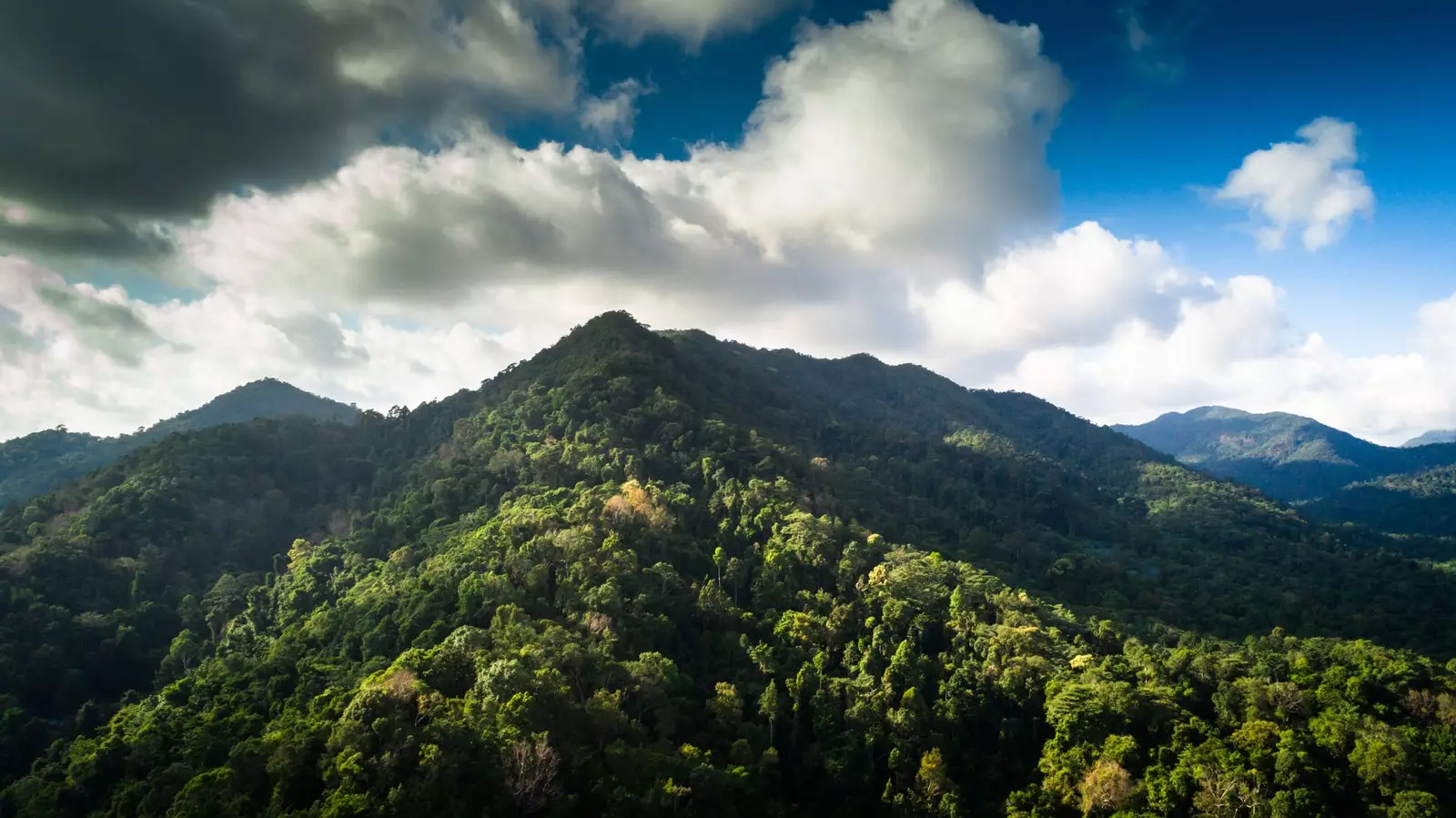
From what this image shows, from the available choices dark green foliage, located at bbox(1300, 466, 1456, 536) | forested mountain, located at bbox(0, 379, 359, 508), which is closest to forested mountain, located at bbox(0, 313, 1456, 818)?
forested mountain, located at bbox(0, 379, 359, 508)

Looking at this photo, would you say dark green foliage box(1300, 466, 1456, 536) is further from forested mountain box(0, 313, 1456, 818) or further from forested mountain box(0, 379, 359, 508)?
forested mountain box(0, 379, 359, 508)

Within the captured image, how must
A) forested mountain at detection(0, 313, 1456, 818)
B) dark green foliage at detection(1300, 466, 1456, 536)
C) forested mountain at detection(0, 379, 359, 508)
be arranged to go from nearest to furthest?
1. forested mountain at detection(0, 313, 1456, 818)
2. forested mountain at detection(0, 379, 359, 508)
3. dark green foliage at detection(1300, 466, 1456, 536)

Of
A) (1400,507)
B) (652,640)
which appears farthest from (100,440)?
(1400,507)

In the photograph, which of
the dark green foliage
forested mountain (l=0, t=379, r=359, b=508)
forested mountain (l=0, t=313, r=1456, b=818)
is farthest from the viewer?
the dark green foliage

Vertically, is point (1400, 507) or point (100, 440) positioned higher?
point (100, 440)

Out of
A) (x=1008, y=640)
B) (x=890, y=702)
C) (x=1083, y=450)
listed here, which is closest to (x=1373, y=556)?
(x=1083, y=450)

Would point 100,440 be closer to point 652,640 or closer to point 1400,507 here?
point 652,640

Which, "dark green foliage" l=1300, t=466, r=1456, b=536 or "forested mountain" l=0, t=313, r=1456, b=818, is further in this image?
"dark green foliage" l=1300, t=466, r=1456, b=536
